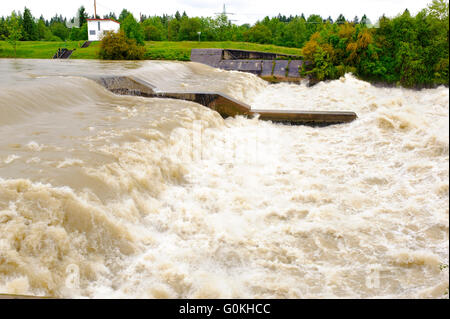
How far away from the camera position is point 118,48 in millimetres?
27844

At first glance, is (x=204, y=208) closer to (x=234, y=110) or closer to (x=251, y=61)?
(x=234, y=110)

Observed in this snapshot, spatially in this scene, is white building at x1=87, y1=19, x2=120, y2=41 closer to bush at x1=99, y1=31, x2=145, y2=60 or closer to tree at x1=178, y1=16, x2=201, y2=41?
tree at x1=178, y1=16, x2=201, y2=41

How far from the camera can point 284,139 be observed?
33.6ft

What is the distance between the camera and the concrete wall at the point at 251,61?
24.5 m

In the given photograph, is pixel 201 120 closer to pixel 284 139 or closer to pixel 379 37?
pixel 284 139

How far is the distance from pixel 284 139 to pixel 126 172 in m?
5.77

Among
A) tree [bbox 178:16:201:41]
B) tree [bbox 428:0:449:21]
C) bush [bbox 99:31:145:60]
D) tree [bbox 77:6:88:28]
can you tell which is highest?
tree [bbox 77:6:88:28]

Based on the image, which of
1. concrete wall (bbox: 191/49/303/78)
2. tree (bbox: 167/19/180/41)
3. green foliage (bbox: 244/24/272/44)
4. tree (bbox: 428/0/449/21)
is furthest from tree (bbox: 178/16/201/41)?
tree (bbox: 428/0/449/21)

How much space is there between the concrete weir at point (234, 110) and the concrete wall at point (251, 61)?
12.8 meters

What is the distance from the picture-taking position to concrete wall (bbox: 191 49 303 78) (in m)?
24.5

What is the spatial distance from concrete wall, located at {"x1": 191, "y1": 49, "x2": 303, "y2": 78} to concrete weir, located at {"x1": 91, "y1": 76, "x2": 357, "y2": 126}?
42.1 feet

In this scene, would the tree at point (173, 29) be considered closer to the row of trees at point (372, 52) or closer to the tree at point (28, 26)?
the tree at point (28, 26)
